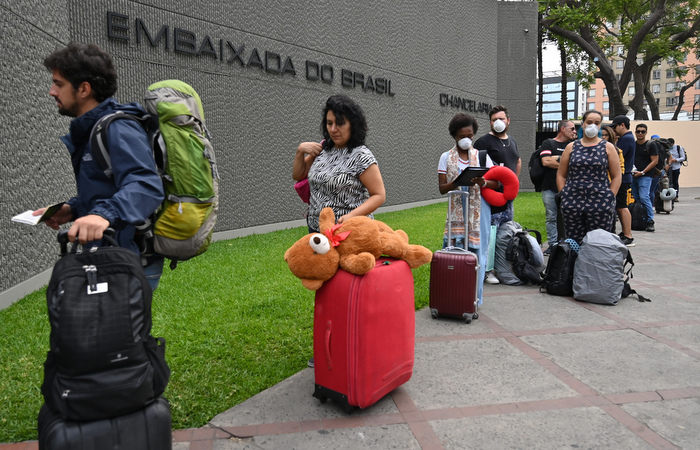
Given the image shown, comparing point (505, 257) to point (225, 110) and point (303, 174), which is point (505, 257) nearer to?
point (303, 174)

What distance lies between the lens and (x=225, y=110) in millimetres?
9070

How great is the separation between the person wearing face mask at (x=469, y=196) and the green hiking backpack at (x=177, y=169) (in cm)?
318

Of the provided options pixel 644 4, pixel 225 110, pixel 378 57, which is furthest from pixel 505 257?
pixel 644 4

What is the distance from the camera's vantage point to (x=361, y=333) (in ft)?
9.25

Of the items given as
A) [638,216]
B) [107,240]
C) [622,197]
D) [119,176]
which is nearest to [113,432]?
[107,240]

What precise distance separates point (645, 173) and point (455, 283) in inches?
311

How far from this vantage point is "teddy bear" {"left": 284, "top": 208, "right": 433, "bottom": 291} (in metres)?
2.81

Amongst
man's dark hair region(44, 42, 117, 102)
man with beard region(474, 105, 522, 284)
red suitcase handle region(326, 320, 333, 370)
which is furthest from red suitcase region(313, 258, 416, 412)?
man with beard region(474, 105, 522, 284)

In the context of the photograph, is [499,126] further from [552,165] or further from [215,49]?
[215,49]

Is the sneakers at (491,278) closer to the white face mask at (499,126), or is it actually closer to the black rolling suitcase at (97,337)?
the white face mask at (499,126)

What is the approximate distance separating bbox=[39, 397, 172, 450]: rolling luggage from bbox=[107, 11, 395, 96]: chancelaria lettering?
275 inches

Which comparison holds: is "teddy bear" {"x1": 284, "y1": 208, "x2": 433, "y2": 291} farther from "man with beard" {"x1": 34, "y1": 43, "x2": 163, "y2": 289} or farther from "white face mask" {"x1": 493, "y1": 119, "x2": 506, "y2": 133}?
"white face mask" {"x1": 493, "y1": 119, "x2": 506, "y2": 133}

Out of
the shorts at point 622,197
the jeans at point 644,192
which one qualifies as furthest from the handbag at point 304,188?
the jeans at point 644,192

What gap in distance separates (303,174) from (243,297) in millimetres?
2128
